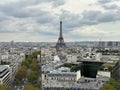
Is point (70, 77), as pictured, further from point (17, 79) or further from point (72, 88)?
point (17, 79)

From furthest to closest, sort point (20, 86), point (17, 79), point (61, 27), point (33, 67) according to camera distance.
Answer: point (61, 27)
point (33, 67)
point (17, 79)
point (20, 86)

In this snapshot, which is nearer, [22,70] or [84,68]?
[22,70]

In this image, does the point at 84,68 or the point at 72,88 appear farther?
the point at 84,68

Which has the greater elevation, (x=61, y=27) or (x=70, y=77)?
(x=61, y=27)

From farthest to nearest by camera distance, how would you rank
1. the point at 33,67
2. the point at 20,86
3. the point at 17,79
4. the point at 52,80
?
the point at 33,67
the point at 17,79
the point at 20,86
the point at 52,80

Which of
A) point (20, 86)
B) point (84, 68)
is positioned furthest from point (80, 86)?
point (84, 68)

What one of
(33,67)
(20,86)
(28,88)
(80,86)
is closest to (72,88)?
(80,86)

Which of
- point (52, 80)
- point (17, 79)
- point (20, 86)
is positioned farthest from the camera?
point (17, 79)

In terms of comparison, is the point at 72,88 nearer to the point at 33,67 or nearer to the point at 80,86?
the point at 80,86

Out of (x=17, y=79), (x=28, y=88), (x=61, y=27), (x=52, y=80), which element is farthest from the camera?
(x=61, y=27)
